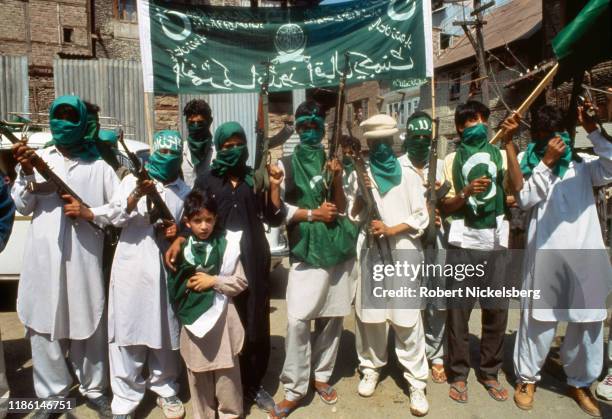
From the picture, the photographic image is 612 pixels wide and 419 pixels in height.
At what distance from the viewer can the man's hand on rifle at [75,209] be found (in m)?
2.80

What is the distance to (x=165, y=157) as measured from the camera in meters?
2.93

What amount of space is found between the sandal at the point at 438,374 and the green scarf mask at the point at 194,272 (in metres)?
1.99

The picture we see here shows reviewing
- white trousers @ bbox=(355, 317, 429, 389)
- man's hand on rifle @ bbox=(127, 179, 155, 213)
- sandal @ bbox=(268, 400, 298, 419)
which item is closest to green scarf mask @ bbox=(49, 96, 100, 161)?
man's hand on rifle @ bbox=(127, 179, 155, 213)

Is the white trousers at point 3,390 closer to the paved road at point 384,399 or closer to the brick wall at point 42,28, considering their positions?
the paved road at point 384,399

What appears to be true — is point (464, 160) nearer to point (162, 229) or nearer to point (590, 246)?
point (590, 246)

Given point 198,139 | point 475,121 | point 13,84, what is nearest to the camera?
point 475,121

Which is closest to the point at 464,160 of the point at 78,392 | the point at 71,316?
the point at 71,316

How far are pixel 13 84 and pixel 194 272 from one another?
1069cm

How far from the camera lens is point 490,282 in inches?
131

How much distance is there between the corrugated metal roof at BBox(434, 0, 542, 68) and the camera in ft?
55.0

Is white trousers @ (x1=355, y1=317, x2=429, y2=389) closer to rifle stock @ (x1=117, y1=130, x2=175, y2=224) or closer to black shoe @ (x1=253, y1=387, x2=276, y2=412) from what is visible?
black shoe @ (x1=253, y1=387, x2=276, y2=412)

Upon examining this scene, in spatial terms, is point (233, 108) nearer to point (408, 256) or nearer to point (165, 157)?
point (165, 157)

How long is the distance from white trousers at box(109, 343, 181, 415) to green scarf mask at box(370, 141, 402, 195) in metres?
1.90

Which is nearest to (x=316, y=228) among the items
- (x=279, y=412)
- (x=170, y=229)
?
(x=170, y=229)
